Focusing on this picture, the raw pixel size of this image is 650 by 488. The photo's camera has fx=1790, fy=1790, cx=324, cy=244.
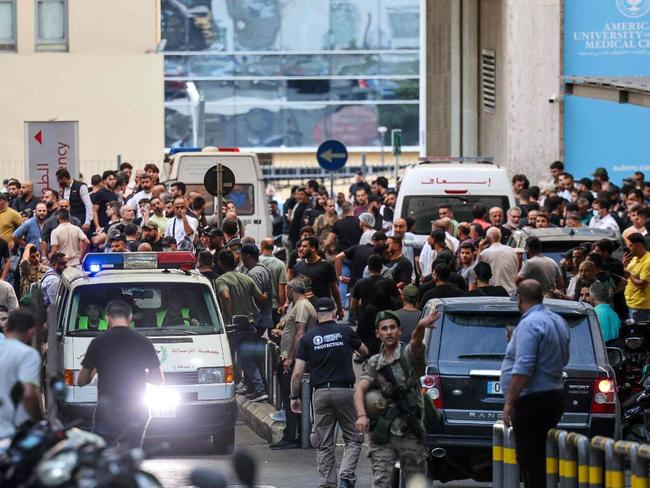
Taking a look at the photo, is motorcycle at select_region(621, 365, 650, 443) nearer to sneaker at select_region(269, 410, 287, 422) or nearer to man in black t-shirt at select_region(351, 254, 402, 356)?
man in black t-shirt at select_region(351, 254, 402, 356)

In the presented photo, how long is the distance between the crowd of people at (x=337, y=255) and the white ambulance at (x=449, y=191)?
0.67 ft

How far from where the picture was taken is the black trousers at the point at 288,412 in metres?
17.2

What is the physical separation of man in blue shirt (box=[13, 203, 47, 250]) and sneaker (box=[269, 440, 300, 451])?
336 inches

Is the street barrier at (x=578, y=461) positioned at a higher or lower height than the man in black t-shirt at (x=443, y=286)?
lower

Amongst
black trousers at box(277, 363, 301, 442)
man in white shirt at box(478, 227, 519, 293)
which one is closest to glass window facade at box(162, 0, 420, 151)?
man in white shirt at box(478, 227, 519, 293)

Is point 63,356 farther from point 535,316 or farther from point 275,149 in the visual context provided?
point 275,149

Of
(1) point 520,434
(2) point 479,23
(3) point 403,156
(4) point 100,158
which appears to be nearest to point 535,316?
(1) point 520,434

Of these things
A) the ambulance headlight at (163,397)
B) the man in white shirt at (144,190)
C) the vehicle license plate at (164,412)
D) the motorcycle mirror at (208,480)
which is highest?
the man in white shirt at (144,190)

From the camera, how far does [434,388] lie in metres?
13.5

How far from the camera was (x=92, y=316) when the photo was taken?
16.8 m

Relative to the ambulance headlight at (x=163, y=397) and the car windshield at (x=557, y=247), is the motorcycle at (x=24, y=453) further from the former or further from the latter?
the car windshield at (x=557, y=247)

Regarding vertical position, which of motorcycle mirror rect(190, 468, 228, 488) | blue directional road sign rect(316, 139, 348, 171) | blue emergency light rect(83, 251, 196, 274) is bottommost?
blue emergency light rect(83, 251, 196, 274)

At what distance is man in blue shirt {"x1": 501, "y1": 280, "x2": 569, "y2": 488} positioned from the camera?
470 inches

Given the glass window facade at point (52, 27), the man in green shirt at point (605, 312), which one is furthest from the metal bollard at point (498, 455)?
the glass window facade at point (52, 27)
